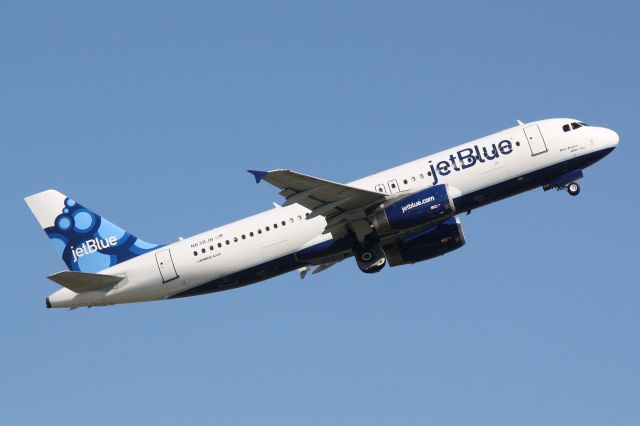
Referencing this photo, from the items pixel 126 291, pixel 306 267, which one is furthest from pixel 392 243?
pixel 126 291

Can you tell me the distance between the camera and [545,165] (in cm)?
5631

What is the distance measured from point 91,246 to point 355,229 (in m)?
15.1

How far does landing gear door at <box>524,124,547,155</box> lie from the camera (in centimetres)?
5634

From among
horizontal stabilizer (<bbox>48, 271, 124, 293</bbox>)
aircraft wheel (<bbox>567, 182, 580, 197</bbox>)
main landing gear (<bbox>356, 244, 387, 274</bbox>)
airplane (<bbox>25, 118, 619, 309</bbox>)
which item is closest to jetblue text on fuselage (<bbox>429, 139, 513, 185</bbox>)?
airplane (<bbox>25, 118, 619, 309</bbox>)

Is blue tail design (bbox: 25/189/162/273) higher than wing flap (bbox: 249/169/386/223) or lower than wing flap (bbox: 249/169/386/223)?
higher

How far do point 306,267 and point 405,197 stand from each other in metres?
7.60

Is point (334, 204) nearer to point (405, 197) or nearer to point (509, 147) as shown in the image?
point (405, 197)

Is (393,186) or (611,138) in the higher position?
(393,186)

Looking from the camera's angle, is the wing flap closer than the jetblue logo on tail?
Yes

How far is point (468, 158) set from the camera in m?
56.1

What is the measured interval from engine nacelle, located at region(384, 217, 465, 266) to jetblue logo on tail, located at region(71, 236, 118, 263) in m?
15.3

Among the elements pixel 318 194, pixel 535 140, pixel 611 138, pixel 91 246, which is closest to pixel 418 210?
pixel 318 194

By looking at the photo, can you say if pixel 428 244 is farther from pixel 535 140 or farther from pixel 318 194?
pixel 318 194

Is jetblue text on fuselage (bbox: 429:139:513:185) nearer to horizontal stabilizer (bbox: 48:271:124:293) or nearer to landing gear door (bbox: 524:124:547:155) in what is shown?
landing gear door (bbox: 524:124:547:155)
